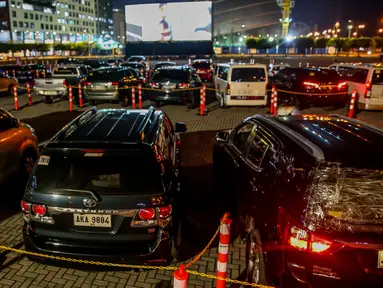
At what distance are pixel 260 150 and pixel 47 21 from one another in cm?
14035

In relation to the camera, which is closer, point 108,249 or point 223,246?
point 223,246

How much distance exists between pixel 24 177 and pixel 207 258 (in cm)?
423

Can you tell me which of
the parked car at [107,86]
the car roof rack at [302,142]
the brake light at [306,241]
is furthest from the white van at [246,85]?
the brake light at [306,241]

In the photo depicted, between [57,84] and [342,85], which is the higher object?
[342,85]

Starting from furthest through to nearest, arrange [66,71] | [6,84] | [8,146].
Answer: [6,84]
[66,71]
[8,146]

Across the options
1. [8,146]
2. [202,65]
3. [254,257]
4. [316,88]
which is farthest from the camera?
[202,65]

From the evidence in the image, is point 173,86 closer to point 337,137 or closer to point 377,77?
point 377,77

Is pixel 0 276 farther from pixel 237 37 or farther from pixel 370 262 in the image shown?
pixel 237 37

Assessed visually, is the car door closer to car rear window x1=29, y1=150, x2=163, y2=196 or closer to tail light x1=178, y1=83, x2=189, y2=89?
car rear window x1=29, y1=150, x2=163, y2=196

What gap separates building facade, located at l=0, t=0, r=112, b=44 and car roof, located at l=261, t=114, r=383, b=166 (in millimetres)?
118062

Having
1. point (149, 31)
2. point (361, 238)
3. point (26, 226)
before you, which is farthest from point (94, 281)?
point (149, 31)

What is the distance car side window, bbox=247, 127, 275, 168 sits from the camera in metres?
4.09

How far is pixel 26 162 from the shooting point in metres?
7.32

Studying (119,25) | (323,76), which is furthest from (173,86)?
(119,25)
